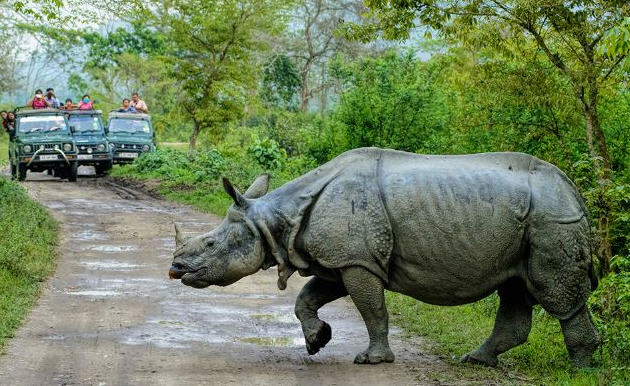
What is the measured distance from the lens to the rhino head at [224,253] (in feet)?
26.7

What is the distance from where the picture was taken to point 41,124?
2817cm

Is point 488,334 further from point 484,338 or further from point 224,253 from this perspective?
point 224,253

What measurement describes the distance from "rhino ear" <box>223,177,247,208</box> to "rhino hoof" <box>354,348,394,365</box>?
1528mm

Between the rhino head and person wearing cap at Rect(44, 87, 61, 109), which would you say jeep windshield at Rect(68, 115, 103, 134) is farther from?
the rhino head

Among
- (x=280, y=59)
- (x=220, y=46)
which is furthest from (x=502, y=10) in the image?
(x=280, y=59)

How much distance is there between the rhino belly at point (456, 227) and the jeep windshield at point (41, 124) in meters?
21.6

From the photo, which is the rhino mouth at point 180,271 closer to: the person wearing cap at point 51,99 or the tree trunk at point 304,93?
the person wearing cap at point 51,99

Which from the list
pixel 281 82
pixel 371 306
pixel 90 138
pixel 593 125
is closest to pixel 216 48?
pixel 90 138

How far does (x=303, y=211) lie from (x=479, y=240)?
1.40 meters

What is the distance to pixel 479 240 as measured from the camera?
7.80 metres

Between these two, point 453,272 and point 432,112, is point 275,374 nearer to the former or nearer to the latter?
point 453,272

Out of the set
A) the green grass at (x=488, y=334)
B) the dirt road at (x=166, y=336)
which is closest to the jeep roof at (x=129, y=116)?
the dirt road at (x=166, y=336)

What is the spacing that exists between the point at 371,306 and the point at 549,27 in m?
6.63

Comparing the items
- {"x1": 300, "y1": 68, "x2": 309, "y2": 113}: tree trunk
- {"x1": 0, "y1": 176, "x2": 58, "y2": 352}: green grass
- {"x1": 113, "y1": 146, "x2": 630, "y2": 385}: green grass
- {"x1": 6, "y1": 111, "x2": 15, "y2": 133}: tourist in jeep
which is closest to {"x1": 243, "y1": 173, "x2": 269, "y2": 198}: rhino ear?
{"x1": 113, "y1": 146, "x2": 630, "y2": 385}: green grass
